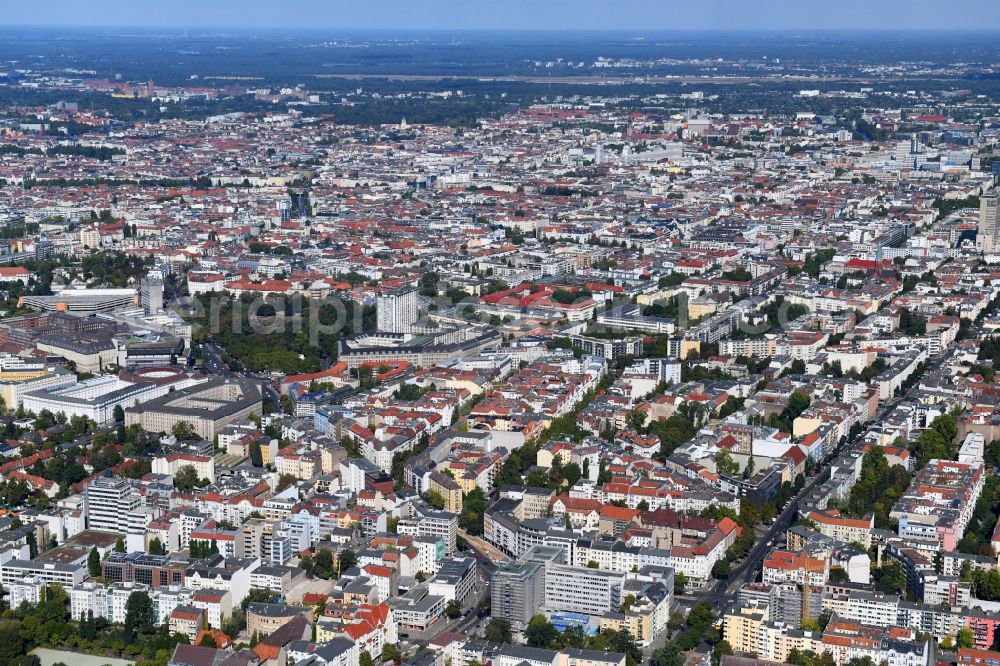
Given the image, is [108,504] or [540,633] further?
[108,504]

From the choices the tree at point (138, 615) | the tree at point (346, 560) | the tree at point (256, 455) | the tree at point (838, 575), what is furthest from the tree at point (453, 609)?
the tree at point (256, 455)

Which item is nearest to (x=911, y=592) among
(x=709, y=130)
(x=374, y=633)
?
(x=374, y=633)

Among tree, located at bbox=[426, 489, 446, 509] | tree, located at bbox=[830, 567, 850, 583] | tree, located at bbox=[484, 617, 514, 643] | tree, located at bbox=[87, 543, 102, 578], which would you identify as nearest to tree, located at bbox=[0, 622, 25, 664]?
tree, located at bbox=[87, 543, 102, 578]

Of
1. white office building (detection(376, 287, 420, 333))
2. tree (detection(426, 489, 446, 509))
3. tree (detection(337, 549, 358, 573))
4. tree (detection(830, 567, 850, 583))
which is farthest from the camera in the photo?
white office building (detection(376, 287, 420, 333))

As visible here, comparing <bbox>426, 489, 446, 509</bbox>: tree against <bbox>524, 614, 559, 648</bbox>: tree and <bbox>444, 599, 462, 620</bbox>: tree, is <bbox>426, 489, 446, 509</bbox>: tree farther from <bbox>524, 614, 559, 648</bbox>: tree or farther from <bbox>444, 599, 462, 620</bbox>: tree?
<bbox>524, 614, 559, 648</bbox>: tree

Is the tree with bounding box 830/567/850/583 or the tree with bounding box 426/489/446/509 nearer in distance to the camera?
the tree with bounding box 830/567/850/583

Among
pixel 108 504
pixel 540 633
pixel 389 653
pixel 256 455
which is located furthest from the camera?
pixel 256 455

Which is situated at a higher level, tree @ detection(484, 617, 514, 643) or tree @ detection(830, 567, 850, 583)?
tree @ detection(830, 567, 850, 583)

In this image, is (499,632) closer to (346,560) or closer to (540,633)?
(540,633)

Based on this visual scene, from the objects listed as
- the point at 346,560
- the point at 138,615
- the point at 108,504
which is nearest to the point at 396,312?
the point at 108,504
